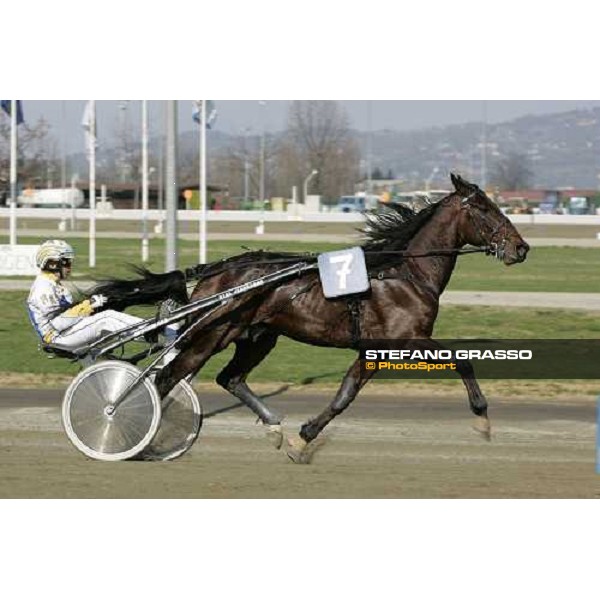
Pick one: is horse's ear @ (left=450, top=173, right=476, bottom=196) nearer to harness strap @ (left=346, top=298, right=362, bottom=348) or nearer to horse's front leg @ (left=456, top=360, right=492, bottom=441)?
harness strap @ (left=346, top=298, right=362, bottom=348)

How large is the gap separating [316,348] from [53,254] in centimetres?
802

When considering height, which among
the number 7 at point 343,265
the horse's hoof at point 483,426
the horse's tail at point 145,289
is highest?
the number 7 at point 343,265

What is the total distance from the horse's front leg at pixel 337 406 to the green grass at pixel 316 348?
479cm

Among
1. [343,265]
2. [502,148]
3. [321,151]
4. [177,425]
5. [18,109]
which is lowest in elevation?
[177,425]

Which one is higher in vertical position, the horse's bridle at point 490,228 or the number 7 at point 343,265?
the horse's bridle at point 490,228

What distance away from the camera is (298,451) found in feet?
28.2

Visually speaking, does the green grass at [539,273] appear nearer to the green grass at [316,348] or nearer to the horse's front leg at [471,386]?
the green grass at [316,348]

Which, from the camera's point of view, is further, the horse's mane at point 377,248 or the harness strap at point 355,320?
the horse's mane at point 377,248

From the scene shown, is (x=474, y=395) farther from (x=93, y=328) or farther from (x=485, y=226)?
(x=93, y=328)

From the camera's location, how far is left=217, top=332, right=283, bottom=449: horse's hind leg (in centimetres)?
888

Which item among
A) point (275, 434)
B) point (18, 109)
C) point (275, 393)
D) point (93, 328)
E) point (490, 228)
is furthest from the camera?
point (18, 109)

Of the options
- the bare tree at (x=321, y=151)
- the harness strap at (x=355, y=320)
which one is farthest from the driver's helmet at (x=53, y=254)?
the bare tree at (x=321, y=151)

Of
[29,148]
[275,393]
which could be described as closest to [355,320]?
[275,393]

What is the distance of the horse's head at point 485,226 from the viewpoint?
340 inches
